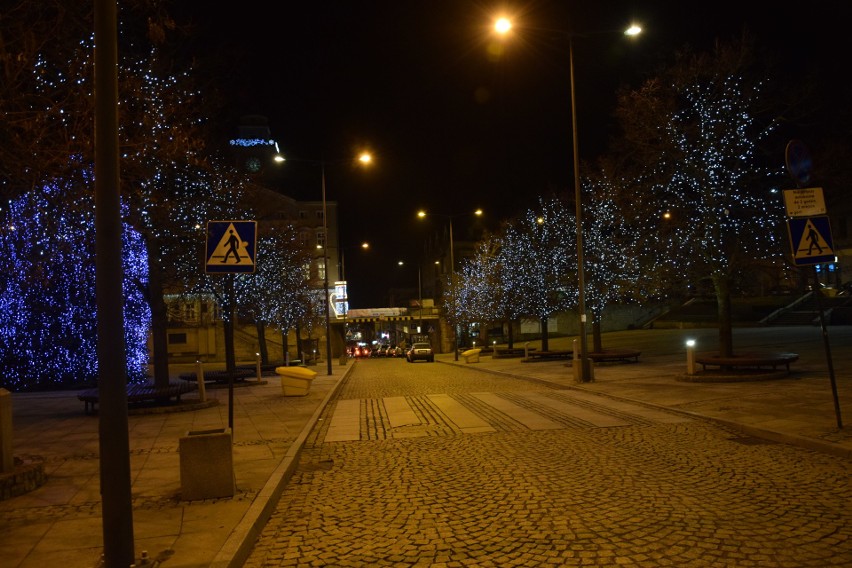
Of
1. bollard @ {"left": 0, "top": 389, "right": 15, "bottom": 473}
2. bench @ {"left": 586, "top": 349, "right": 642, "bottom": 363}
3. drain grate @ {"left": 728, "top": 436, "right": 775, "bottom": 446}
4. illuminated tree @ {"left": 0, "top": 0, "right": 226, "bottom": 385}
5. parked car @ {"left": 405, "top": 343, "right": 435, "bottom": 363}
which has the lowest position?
parked car @ {"left": 405, "top": 343, "right": 435, "bottom": 363}

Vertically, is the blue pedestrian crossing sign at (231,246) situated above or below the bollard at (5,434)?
above

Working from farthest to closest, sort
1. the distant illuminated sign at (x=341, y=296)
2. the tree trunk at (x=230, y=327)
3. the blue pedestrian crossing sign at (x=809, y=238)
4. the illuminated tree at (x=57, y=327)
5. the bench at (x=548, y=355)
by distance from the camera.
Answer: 1. the distant illuminated sign at (x=341, y=296)
2. the bench at (x=548, y=355)
3. the illuminated tree at (x=57, y=327)
4. the blue pedestrian crossing sign at (x=809, y=238)
5. the tree trunk at (x=230, y=327)

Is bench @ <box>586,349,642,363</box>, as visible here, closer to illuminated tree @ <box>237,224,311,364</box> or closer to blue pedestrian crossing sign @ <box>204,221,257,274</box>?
illuminated tree @ <box>237,224,311,364</box>

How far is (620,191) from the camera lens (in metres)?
21.2

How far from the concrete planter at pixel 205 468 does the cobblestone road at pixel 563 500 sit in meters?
0.73

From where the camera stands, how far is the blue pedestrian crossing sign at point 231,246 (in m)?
8.41

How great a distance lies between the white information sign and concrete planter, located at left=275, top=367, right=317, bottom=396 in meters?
13.5

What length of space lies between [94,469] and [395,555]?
5633 mm

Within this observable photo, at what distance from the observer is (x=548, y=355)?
3206cm

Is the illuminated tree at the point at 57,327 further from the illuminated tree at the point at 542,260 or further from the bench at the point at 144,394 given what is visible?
the illuminated tree at the point at 542,260

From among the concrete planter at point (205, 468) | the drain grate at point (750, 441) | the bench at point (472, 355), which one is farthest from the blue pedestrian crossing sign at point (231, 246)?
the bench at point (472, 355)

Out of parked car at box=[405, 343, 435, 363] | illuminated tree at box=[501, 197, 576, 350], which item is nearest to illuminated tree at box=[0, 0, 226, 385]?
illuminated tree at box=[501, 197, 576, 350]

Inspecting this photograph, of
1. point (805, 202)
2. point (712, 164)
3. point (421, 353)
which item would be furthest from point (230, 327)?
point (421, 353)

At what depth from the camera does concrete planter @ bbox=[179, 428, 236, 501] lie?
7121 millimetres
